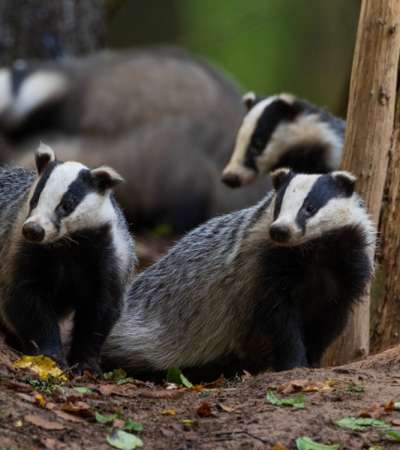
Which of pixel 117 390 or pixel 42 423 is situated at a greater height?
pixel 42 423

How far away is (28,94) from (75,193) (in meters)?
4.59

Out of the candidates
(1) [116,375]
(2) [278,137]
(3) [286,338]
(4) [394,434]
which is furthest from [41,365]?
(2) [278,137]

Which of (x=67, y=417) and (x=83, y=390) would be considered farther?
(x=83, y=390)

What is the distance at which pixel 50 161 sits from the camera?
4.92 metres

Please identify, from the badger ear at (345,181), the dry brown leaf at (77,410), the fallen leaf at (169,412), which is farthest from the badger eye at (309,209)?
the dry brown leaf at (77,410)

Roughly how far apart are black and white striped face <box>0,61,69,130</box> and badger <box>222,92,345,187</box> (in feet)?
7.61

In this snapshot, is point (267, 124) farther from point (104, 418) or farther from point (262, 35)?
point (262, 35)

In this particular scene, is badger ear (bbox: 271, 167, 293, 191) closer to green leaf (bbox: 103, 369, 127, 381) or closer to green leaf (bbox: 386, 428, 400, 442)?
green leaf (bbox: 103, 369, 127, 381)

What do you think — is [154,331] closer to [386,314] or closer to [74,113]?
[386,314]

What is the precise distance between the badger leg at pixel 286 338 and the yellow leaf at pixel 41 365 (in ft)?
3.24

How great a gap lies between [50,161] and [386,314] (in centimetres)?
209

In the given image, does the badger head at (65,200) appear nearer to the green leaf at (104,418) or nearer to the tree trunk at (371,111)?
the green leaf at (104,418)

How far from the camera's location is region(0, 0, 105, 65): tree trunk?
9.14 m

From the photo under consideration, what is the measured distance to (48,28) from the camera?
9.31 m
